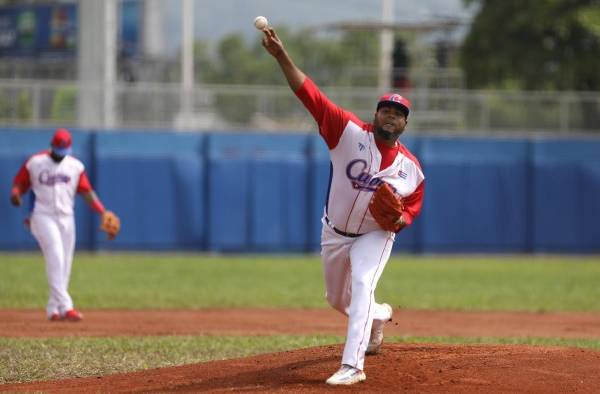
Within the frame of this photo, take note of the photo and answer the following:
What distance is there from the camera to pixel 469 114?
87.1ft

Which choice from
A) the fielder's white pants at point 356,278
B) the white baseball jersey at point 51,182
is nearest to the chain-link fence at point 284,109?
the white baseball jersey at point 51,182

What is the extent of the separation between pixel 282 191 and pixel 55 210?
12.1 metres

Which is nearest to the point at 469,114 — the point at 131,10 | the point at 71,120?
the point at 71,120

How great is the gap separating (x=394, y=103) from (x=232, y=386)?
2252 mm

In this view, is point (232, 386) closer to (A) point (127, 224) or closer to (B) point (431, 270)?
(B) point (431, 270)

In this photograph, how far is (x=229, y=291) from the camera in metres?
17.9

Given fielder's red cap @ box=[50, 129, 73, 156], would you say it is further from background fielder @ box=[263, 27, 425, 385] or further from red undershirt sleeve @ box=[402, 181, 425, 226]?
red undershirt sleeve @ box=[402, 181, 425, 226]

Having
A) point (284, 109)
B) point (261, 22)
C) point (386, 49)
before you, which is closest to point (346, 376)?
point (261, 22)

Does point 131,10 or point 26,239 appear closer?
point 26,239

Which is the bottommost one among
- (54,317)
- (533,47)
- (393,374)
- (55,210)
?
(54,317)

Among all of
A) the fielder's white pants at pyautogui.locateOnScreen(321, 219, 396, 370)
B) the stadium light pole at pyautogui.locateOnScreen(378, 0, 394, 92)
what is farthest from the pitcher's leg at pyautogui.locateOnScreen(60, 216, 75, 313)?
the stadium light pole at pyautogui.locateOnScreen(378, 0, 394, 92)

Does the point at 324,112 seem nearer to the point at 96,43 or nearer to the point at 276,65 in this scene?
the point at 96,43

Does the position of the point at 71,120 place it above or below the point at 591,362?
above

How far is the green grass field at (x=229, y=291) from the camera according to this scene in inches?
405
